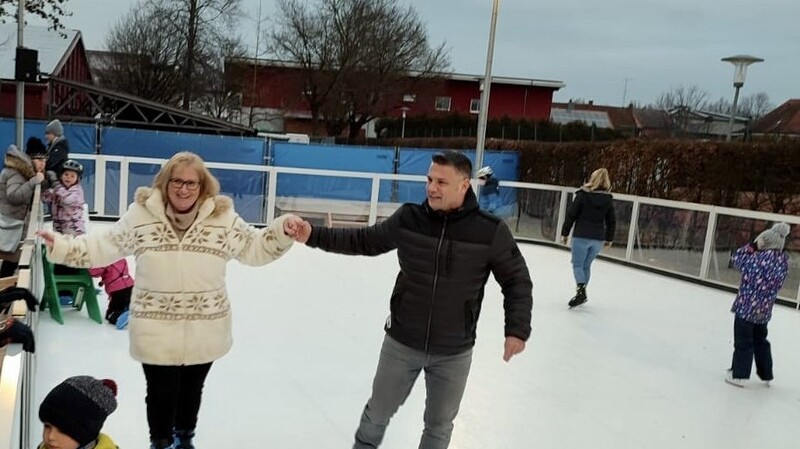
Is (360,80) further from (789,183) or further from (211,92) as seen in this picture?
(789,183)

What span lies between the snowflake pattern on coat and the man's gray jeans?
2661mm

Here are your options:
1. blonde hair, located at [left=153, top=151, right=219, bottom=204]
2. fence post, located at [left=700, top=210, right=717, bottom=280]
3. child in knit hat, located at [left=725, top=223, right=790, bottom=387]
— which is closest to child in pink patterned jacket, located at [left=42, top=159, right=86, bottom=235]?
blonde hair, located at [left=153, top=151, right=219, bottom=204]

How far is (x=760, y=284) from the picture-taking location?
14.3 ft

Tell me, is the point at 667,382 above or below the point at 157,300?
below

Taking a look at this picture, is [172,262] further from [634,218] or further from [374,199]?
[374,199]

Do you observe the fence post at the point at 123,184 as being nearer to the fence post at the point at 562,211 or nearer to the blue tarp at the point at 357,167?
the blue tarp at the point at 357,167

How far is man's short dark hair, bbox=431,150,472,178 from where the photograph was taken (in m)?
2.51

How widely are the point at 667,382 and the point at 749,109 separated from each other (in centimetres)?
3673

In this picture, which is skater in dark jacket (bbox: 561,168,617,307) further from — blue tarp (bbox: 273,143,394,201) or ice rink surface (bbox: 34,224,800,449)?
blue tarp (bbox: 273,143,394,201)

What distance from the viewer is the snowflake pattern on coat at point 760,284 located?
171 inches

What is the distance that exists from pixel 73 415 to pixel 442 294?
4.28 feet

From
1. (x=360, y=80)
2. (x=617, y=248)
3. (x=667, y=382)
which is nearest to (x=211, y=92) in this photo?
(x=360, y=80)

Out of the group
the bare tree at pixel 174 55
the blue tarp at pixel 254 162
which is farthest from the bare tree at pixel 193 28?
the blue tarp at pixel 254 162

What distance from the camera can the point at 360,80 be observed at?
99.0ft
